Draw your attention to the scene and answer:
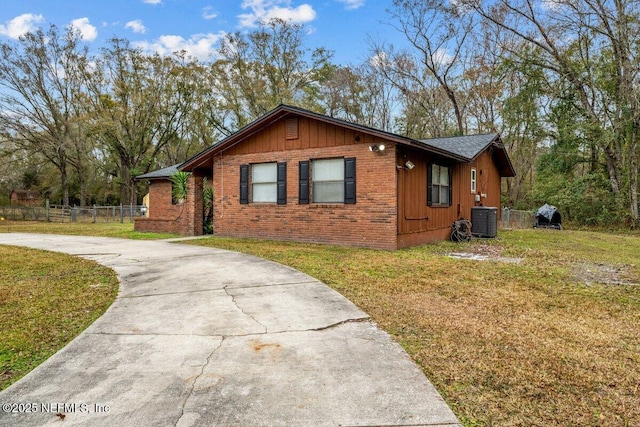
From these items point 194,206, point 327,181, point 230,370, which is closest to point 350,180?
point 327,181

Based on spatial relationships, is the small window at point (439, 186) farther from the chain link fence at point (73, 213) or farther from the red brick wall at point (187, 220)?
the chain link fence at point (73, 213)

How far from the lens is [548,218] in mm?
20234

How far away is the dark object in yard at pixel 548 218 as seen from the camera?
20169mm

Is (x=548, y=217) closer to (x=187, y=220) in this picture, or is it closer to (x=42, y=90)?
(x=187, y=220)

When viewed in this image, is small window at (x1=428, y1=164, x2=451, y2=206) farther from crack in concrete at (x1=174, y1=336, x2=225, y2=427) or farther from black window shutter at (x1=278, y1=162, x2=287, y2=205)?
crack in concrete at (x1=174, y1=336, x2=225, y2=427)

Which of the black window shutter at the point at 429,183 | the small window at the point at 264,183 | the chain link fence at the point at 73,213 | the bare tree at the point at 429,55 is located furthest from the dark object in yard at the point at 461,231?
the chain link fence at the point at 73,213

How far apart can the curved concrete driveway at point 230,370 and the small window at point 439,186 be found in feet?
23.7

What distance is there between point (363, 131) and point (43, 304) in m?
7.16

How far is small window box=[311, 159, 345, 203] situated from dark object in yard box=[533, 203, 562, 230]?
15280 mm

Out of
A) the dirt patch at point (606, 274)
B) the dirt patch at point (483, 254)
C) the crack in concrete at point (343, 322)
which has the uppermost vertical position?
the dirt patch at point (483, 254)

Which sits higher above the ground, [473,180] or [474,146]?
[474,146]

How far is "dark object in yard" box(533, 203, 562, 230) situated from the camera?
66.2ft

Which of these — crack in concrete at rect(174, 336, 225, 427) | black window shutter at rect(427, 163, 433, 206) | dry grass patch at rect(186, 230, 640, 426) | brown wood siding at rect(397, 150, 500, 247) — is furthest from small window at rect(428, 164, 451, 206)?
crack in concrete at rect(174, 336, 225, 427)

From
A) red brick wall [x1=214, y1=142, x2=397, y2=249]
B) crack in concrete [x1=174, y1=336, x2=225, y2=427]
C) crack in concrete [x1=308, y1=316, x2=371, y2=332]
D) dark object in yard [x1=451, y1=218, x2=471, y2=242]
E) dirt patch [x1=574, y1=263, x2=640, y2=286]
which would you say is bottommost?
dirt patch [x1=574, y1=263, x2=640, y2=286]
